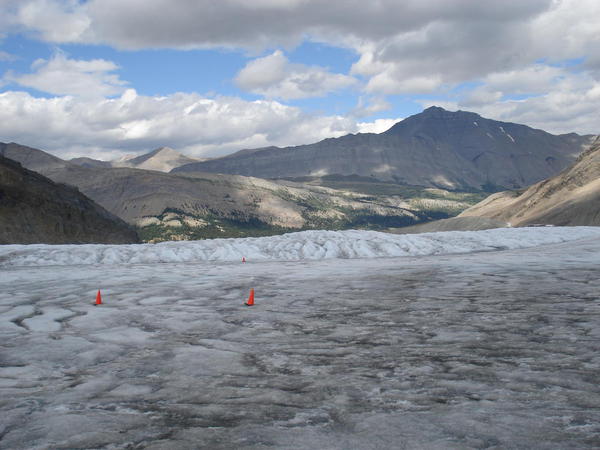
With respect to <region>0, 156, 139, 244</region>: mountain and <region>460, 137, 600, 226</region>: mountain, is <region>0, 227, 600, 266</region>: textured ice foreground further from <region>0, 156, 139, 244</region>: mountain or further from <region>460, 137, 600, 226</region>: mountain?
<region>460, 137, 600, 226</region>: mountain

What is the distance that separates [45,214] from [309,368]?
82559mm

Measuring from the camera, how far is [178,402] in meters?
5.56

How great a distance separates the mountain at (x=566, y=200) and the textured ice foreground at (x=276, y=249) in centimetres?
9653

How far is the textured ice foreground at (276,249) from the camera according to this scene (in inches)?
1073

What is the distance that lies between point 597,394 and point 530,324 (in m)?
3.64

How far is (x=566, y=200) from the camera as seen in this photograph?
13338 cm

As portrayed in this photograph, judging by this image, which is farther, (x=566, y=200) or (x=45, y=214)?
(x=566, y=200)

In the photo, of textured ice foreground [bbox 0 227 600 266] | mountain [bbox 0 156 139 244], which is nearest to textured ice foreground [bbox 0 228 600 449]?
textured ice foreground [bbox 0 227 600 266]

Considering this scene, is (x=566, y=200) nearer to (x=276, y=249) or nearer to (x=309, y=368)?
(x=276, y=249)

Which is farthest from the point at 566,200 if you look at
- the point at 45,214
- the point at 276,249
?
the point at 276,249

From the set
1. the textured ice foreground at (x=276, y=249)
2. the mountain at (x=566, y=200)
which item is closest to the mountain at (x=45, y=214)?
the textured ice foreground at (x=276, y=249)

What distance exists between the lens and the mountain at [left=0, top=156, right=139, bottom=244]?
239ft

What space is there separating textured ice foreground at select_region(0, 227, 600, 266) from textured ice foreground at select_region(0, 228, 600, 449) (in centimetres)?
1370

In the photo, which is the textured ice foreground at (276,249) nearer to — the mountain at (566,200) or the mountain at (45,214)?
the mountain at (45,214)
